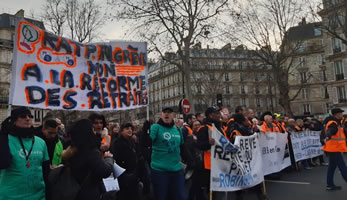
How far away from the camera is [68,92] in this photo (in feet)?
20.3

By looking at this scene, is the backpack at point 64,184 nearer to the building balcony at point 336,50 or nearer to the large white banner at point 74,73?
the large white banner at point 74,73

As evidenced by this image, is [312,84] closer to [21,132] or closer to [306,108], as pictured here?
[306,108]

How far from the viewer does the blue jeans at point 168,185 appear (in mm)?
4371

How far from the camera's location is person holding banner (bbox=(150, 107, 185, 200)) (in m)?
4.40

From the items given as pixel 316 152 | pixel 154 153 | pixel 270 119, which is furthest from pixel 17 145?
Result: pixel 316 152

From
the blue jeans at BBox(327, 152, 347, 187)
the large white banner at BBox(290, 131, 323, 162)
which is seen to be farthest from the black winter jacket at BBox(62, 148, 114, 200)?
the large white banner at BBox(290, 131, 323, 162)

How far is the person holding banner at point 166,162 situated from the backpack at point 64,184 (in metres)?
1.75

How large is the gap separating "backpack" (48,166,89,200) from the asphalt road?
480cm

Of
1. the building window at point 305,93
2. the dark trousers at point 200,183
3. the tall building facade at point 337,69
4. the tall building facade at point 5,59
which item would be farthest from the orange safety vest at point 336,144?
the building window at point 305,93

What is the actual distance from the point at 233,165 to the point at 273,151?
312 centimetres

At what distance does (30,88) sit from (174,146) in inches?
124

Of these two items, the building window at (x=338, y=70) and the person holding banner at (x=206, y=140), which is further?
the building window at (x=338, y=70)

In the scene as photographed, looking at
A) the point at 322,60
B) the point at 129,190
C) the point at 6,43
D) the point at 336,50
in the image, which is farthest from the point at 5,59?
the point at 322,60

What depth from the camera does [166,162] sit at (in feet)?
14.6
